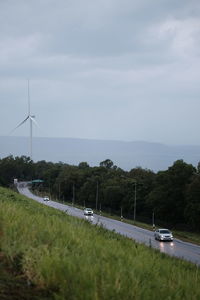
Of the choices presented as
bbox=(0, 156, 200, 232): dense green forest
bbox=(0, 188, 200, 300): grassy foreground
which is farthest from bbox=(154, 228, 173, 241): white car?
bbox=(0, 188, 200, 300): grassy foreground

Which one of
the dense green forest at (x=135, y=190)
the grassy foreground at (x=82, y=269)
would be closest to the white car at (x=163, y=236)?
the dense green forest at (x=135, y=190)

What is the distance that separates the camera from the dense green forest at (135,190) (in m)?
72.6

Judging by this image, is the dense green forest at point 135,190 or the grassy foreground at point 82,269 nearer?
the grassy foreground at point 82,269

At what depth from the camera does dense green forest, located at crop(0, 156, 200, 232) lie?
7256cm

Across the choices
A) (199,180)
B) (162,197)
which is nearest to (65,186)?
(162,197)

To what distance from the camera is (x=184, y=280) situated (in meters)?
7.21

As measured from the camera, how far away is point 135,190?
84.2 metres

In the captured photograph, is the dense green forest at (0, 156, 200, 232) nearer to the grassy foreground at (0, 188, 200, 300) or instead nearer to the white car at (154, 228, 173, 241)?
the white car at (154, 228, 173, 241)

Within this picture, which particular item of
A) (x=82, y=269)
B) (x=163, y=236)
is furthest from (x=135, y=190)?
(x=82, y=269)

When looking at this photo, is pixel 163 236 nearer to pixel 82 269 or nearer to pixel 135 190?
pixel 82 269

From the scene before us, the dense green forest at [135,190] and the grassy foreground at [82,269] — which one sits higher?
the grassy foreground at [82,269]

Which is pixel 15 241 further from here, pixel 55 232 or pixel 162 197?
pixel 162 197

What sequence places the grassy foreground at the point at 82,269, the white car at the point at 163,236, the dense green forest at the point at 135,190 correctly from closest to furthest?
the grassy foreground at the point at 82,269
the white car at the point at 163,236
the dense green forest at the point at 135,190

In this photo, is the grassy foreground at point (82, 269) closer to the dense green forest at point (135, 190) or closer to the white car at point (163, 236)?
the white car at point (163, 236)
